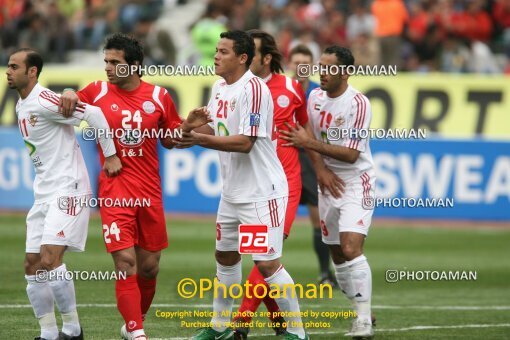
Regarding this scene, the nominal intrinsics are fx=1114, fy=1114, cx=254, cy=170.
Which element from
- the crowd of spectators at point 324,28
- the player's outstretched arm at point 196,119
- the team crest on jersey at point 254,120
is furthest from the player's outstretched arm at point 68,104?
the crowd of spectators at point 324,28

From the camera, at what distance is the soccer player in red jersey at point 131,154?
365 inches

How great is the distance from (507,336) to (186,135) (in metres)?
3.75

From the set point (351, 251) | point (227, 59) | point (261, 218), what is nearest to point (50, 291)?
point (261, 218)

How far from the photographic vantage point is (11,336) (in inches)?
388

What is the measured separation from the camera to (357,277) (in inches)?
409

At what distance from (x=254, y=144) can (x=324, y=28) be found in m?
16.0

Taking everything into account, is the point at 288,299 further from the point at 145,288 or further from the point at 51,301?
the point at 51,301

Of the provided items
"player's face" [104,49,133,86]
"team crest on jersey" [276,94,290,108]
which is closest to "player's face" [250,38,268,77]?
"team crest on jersey" [276,94,290,108]

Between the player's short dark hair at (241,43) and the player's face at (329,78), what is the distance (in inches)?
44.2

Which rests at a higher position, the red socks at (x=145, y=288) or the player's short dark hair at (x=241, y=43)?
the player's short dark hair at (x=241, y=43)

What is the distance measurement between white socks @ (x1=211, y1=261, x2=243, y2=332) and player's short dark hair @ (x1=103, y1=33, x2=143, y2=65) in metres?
1.97

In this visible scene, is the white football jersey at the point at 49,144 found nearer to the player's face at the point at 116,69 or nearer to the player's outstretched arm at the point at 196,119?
the player's face at the point at 116,69

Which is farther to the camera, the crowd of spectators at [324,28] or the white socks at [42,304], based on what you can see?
the crowd of spectators at [324,28]

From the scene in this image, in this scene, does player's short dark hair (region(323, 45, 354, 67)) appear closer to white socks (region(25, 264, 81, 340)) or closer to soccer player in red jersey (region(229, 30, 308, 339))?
soccer player in red jersey (region(229, 30, 308, 339))
